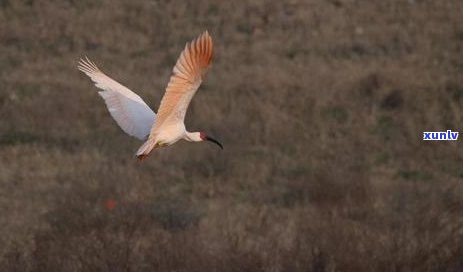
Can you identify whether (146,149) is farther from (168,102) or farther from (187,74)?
(187,74)

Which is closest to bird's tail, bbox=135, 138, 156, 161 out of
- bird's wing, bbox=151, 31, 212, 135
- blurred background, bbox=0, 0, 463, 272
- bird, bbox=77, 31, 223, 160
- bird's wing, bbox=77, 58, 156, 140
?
bird, bbox=77, 31, 223, 160

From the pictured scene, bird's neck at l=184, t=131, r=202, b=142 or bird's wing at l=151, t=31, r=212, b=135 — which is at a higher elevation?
bird's wing at l=151, t=31, r=212, b=135

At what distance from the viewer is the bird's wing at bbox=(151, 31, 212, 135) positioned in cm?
584

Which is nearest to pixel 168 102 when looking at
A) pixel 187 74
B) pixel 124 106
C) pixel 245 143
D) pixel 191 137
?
pixel 187 74

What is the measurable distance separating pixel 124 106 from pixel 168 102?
1337 millimetres

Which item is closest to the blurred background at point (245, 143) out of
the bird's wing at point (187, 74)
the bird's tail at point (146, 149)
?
the bird's tail at point (146, 149)

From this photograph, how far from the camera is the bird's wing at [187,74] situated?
5.84 m

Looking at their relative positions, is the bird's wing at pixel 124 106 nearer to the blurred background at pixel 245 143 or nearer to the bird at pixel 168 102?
the bird at pixel 168 102

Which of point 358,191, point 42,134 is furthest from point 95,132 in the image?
point 358,191

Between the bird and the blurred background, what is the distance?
1.09 metres

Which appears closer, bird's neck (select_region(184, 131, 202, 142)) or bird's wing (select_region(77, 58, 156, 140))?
bird's neck (select_region(184, 131, 202, 142))

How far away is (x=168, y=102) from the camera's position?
6.22 meters

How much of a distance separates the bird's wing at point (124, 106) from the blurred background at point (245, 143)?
1.06 meters

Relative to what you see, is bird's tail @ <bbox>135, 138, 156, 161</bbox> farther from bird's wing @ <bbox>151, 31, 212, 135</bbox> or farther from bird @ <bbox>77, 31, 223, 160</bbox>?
bird's wing @ <bbox>151, 31, 212, 135</bbox>
